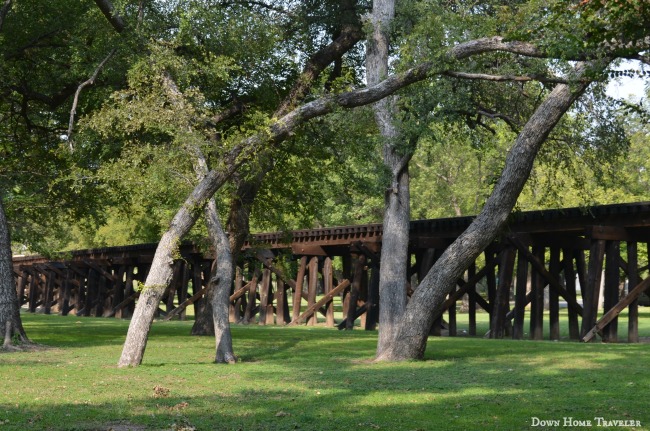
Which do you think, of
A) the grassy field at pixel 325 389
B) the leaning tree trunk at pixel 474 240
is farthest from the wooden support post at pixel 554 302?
the leaning tree trunk at pixel 474 240

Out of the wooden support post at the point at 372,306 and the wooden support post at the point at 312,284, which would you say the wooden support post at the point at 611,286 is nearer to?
the wooden support post at the point at 372,306

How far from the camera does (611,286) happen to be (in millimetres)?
20797

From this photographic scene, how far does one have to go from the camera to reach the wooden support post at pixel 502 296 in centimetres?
2238

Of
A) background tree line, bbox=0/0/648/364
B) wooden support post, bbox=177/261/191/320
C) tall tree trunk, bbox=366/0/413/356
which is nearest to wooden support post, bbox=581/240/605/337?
background tree line, bbox=0/0/648/364

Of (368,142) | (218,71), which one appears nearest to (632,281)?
(368,142)

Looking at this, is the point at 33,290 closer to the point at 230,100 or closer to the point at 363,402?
the point at 230,100

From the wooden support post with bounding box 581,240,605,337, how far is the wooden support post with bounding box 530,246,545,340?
1.90m

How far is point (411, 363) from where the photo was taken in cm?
1453

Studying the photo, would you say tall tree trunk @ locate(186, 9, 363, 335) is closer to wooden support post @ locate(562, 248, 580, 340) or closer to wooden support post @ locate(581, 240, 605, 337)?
wooden support post @ locate(581, 240, 605, 337)

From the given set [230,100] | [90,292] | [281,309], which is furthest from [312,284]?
[90,292]

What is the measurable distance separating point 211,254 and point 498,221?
60.5ft

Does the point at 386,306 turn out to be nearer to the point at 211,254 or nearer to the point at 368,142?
the point at 368,142

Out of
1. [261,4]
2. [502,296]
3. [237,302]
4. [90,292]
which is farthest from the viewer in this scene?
[90,292]

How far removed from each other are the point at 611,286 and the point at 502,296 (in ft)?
8.63
